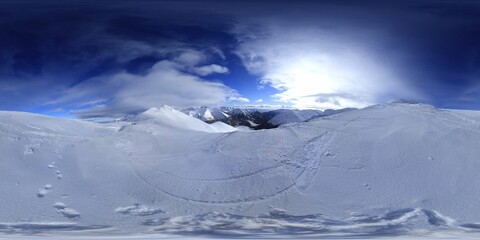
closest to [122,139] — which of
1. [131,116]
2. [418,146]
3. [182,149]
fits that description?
[182,149]

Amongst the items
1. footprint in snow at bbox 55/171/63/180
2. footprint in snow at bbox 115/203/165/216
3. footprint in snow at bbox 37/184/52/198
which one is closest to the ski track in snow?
footprint in snow at bbox 115/203/165/216

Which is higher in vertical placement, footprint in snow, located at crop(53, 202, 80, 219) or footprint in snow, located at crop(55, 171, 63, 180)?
footprint in snow, located at crop(55, 171, 63, 180)

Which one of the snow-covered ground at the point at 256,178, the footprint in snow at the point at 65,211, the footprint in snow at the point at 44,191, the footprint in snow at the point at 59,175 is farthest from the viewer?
the footprint in snow at the point at 59,175

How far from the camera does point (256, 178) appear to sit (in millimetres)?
8305

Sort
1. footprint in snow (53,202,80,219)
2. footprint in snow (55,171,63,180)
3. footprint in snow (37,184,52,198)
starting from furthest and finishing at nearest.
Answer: footprint in snow (55,171,63,180), footprint in snow (37,184,52,198), footprint in snow (53,202,80,219)

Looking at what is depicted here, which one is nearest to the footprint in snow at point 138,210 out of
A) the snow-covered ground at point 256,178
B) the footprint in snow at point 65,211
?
the snow-covered ground at point 256,178

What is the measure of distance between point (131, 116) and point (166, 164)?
3636mm

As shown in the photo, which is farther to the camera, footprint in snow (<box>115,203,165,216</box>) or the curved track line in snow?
the curved track line in snow

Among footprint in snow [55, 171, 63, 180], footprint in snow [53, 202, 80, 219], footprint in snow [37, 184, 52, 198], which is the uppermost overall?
footprint in snow [55, 171, 63, 180]

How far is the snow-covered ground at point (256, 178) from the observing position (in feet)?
23.8

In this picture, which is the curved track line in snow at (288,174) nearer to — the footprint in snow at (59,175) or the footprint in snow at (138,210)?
the footprint in snow at (138,210)

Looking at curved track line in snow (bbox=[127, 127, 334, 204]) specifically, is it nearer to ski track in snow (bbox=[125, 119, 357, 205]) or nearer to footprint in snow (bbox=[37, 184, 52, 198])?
ski track in snow (bbox=[125, 119, 357, 205])

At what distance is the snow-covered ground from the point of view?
23.8 feet

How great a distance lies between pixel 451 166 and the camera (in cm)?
824
